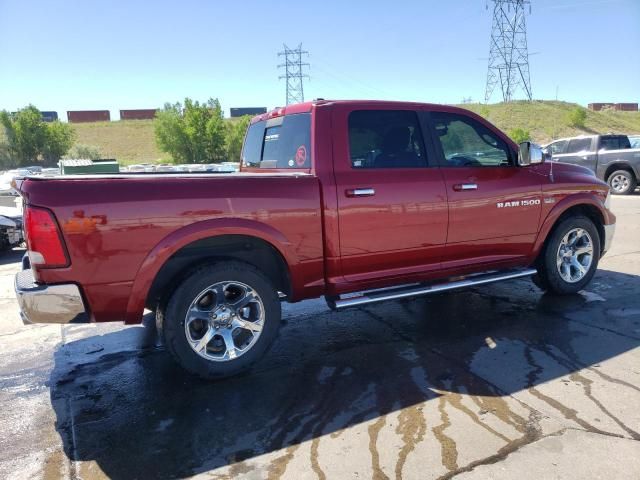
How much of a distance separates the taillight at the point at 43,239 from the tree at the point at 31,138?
168 feet

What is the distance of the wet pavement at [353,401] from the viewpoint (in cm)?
270

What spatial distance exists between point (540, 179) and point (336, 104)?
2.26 m

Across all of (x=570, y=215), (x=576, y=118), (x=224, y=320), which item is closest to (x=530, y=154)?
(x=570, y=215)

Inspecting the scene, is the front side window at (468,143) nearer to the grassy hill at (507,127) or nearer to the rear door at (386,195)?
the rear door at (386,195)

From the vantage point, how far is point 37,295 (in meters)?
3.12

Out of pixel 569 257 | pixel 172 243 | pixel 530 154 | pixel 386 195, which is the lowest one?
pixel 569 257

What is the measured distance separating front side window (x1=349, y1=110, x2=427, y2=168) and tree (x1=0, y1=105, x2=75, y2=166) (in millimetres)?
51224

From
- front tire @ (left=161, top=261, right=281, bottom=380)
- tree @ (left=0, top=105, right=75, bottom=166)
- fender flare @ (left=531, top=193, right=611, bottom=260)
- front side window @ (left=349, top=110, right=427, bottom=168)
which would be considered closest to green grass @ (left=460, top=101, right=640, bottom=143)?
tree @ (left=0, top=105, right=75, bottom=166)

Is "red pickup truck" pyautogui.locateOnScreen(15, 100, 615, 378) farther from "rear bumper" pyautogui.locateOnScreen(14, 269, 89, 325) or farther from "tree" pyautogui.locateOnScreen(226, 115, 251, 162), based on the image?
"tree" pyautogui.locateOnScreen(226, 115, 251, 162)

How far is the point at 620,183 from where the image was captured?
14.9 meters

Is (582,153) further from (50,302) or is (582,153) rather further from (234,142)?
(234,142)

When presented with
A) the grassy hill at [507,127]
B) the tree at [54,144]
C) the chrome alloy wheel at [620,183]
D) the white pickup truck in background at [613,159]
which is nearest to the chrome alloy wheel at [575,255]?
the white pickup truck in background at [613,159]

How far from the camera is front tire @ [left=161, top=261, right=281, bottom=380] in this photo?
11.4ft

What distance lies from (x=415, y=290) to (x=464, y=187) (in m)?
1.03
